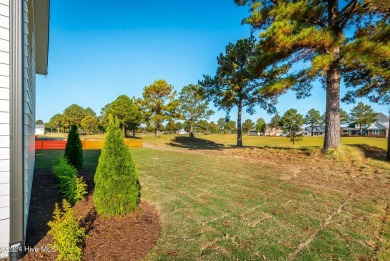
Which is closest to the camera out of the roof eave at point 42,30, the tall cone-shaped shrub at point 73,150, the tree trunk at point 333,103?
the roof eave at point 42,30

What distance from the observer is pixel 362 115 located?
6925 centimetres

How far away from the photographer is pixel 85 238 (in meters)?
3.03

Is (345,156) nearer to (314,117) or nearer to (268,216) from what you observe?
(268,216)

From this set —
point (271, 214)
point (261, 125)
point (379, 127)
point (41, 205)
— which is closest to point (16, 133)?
point (41, 205)

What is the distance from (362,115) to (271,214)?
86284mm

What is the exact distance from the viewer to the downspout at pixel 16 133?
2504 mm

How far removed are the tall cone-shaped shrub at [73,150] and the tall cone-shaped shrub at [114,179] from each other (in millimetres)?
4575

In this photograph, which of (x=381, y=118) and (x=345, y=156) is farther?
(x=381, y=118)

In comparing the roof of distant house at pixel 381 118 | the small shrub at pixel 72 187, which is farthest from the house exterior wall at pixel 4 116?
the roof of distant house at pixel 381 118

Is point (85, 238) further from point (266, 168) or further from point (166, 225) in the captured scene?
point (266, 168)

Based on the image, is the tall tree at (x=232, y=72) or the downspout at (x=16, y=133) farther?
the tall tree at (x=232, y=72)

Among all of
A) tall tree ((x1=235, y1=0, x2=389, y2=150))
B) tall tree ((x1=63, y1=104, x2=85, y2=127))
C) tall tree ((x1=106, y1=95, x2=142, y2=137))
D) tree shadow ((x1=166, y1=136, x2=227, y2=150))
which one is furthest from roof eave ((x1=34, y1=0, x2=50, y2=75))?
tall tree ((x1=63, y1=104, x2=85, y2=127))

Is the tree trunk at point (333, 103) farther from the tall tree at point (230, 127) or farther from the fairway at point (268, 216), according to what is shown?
the tall tree at point (230, 127)

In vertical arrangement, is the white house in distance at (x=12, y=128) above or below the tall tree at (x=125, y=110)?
below
